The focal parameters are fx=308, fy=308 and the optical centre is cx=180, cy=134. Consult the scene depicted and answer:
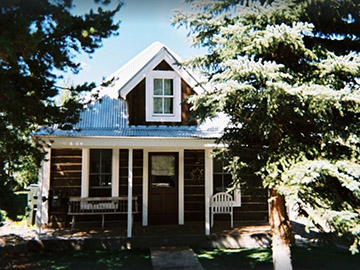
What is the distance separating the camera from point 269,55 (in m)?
5.40

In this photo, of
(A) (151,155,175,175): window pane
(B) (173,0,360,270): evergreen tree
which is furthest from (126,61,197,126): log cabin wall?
(B) (173,0,360,270): evergreen tree

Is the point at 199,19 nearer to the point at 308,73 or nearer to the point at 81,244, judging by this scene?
the point at 308,73

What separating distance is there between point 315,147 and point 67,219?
7.78 meters

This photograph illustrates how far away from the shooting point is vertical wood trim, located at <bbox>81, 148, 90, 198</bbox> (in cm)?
980

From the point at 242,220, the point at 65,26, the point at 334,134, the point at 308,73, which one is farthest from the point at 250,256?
the point at 65,26

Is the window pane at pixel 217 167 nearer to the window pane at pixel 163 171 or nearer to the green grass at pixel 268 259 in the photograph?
the window pane at pixel 163 171

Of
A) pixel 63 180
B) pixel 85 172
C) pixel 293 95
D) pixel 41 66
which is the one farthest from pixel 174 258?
pixel 41 66

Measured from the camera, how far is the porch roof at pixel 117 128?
8445 mm

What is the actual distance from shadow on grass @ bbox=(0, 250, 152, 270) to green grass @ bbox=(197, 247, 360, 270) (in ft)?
4.97

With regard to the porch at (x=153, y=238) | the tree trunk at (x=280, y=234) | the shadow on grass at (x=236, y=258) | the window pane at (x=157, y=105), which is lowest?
the shadow on grass at (x=236, y=258)

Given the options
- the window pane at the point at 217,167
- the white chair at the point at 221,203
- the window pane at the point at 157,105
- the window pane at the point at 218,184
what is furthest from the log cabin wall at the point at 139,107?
the white chair at the point at 221,203

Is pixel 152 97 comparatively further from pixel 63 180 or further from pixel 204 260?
pixel 204 260

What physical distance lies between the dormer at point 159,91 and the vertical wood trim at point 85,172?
1.77 meters

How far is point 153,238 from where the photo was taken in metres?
8.11
